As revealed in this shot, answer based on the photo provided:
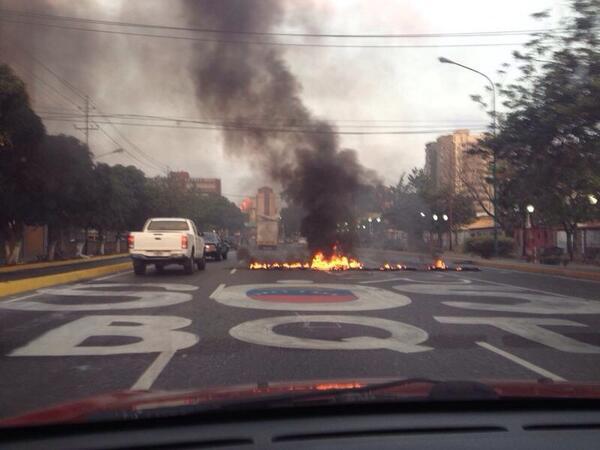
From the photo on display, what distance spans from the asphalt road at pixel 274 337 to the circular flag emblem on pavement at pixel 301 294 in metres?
0.02

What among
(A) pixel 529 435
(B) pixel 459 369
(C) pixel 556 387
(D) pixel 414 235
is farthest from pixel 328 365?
(D) pixel 414 235

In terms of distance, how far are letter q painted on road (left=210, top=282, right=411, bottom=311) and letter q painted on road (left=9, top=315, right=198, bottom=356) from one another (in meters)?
2.21

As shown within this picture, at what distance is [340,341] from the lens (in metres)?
7.71

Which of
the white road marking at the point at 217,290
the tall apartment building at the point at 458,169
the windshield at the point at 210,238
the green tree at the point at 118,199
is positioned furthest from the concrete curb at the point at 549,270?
the green tree at the point at 118,199

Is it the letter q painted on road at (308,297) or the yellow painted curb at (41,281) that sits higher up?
the yellow painted curb at (41,281)

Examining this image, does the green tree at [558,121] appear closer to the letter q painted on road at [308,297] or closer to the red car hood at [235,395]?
the letter q painted on road at [308,297]

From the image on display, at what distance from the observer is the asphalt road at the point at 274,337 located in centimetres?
595

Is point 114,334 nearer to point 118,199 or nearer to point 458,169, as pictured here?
point 118,199

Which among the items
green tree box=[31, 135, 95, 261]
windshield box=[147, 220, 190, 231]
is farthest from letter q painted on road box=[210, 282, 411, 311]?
green tree box=[31, 135, 95, 261]

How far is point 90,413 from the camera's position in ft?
8.50

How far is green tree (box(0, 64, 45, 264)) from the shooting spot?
63.9 ft

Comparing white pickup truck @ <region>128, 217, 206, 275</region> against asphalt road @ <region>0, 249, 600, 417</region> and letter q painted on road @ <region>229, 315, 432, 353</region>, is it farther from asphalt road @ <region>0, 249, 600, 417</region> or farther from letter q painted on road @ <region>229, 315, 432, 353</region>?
letter q painted on road @ <region>229, 315, 432, 353</region>

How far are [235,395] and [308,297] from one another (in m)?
9.72

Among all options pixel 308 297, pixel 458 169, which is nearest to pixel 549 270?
pixel 308 297
